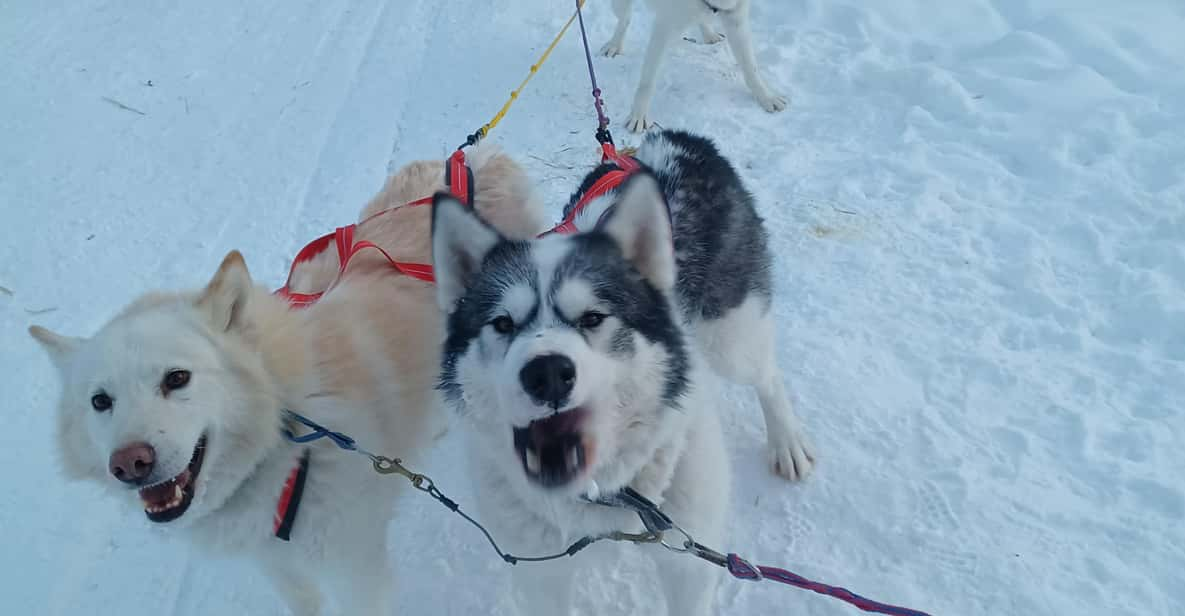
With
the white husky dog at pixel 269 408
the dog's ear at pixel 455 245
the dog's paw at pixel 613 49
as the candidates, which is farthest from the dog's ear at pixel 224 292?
the dog's paw at pixel 613 49

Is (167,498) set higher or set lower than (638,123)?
higher

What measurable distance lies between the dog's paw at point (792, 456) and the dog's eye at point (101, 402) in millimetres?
2334

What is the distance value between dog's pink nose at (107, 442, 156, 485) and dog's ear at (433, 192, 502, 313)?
2.78 ft

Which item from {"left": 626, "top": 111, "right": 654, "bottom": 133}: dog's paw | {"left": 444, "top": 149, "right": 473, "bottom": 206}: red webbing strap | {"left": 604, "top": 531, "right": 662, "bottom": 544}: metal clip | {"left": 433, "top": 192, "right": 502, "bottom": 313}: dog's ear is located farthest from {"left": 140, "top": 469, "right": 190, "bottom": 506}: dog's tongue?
{"left": 626, "top": 111, "right": 654, "bottom": 133}: dog's paw

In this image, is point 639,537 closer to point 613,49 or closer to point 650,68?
point 650,68

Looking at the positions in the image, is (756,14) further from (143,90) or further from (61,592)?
(61,592)

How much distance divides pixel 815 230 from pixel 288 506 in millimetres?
3064

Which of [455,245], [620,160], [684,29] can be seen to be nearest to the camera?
[455,245]

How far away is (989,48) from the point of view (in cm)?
487

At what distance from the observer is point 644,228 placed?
6.20 ft

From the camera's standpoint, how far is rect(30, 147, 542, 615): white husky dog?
185cm

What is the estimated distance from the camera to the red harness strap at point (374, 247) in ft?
8.68

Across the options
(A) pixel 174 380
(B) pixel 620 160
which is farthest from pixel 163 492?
(B) pixel 620 160

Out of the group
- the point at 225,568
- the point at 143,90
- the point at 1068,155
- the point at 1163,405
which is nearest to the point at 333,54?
the point at 143,90
